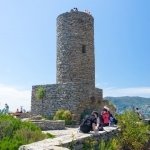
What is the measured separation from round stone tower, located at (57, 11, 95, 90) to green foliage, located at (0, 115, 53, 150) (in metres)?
14.0

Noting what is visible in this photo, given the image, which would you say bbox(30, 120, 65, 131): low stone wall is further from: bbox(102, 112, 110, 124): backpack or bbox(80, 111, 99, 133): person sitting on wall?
bbox(80, 111, 99, 133): person sitting on wall

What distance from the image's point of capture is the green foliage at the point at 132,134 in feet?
40.3

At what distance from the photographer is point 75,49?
2739 cm

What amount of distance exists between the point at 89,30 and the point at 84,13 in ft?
4.34

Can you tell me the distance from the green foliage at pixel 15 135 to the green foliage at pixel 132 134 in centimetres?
269

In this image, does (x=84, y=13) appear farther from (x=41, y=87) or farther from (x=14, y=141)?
(x=14, y=141)

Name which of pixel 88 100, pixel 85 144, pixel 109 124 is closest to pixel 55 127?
pixel 109 124

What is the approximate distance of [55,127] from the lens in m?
20.0

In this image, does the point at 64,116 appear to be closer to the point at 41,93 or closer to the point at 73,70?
the point at 41,93

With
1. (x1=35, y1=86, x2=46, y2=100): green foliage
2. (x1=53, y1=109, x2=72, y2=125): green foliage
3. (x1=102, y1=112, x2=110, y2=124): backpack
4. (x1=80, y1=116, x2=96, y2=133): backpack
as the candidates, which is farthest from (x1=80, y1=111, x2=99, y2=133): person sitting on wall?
(x1=35, y1=86, x2=46, y2=100): green foliage

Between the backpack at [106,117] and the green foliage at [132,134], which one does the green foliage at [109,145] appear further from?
the backpack at [106,117]

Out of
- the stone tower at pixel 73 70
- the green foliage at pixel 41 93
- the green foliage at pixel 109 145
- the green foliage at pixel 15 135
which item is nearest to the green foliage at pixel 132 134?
the green foliage at pixel 109 145

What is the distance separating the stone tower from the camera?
26.0 metres

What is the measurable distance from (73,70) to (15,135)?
52.3 feet
